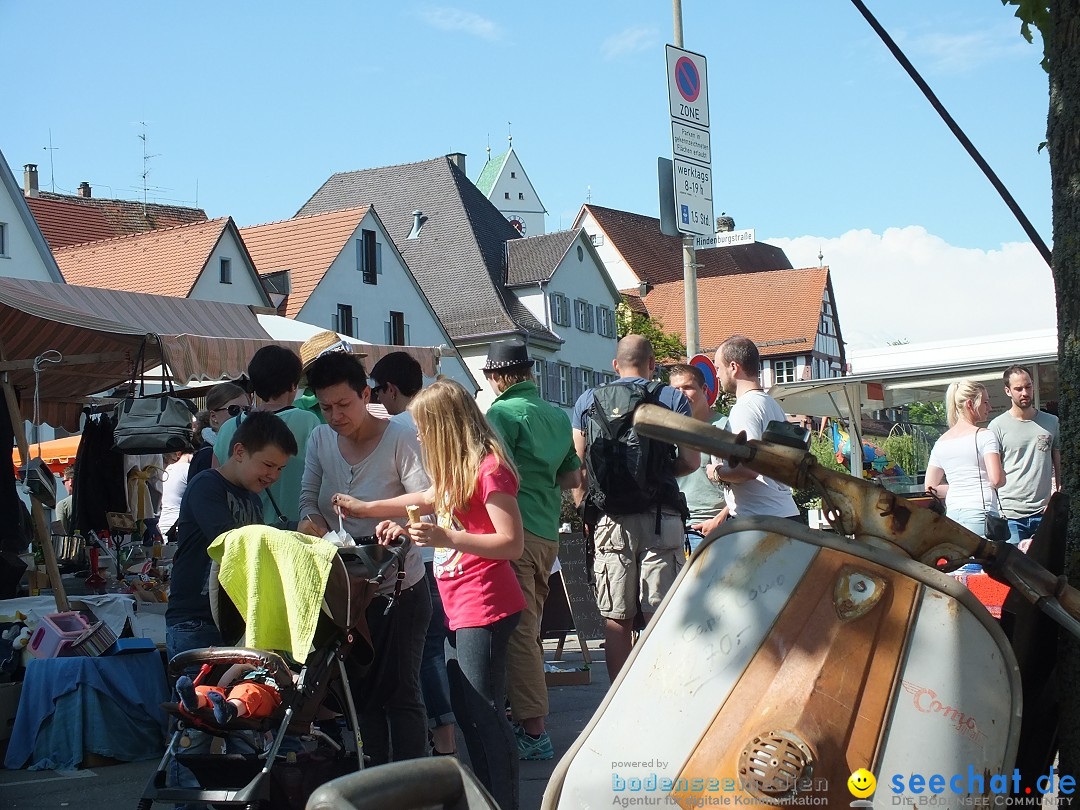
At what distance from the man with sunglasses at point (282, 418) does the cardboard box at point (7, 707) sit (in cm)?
189

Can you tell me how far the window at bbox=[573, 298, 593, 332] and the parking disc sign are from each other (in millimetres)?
49012

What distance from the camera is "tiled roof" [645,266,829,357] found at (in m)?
78.1

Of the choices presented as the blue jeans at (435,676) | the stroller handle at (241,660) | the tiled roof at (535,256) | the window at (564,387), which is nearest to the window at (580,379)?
the window at (564,387)

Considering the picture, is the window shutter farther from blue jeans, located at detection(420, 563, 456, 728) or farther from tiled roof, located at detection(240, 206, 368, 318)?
blue jeans, located at detection(420, 563, 456, 728)

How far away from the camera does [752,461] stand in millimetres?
2133

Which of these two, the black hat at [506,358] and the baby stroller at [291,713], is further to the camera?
the black hat at [506,358]

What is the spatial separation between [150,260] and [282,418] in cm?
3760

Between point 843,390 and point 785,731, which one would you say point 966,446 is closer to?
point 785,731

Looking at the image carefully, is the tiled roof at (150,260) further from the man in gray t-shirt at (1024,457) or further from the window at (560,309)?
the man in gray t-shirt at (1024,457)

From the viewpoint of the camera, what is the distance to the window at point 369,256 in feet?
156

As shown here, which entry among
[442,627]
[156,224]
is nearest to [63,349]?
[442,627]

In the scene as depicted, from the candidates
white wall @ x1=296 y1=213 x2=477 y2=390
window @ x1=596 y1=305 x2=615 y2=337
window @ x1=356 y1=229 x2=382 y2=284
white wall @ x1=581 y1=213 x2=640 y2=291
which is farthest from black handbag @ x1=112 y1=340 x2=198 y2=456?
white wall @ x1=581 y1=213 x2=640 y2=291

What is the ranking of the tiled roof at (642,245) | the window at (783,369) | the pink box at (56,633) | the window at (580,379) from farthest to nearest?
the tiled roof at (642,245) → the window at (783,369) → the window at (580,379) → the pink box at (56,633)

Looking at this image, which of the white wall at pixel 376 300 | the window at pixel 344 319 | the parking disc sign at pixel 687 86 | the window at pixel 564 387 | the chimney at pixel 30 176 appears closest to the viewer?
the parking disc sign at pixel 687 86
